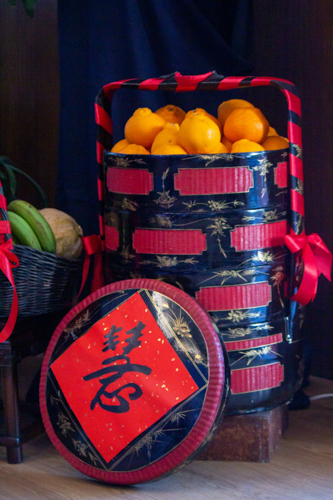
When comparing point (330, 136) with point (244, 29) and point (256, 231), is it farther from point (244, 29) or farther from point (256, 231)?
point (256, 231)

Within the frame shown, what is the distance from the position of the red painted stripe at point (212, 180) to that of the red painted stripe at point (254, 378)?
405 mm

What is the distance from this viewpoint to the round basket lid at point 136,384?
3.71 feet

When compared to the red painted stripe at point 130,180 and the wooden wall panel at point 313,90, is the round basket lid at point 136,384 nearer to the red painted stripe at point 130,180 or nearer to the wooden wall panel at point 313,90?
the red painted stripe at point 130,180

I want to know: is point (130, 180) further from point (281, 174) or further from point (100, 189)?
point (281, 174)

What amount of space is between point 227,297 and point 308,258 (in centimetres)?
21

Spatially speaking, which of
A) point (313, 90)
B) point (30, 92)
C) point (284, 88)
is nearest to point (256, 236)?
point (284, 88)

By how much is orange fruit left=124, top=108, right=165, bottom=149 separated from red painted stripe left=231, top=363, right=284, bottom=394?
1.90 ft

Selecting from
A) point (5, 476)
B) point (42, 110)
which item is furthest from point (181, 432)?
point (42, 110)

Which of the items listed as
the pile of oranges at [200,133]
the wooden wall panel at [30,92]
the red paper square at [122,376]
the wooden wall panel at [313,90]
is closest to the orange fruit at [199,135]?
the pile of oranges at [200,133]

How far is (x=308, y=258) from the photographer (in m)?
1.29

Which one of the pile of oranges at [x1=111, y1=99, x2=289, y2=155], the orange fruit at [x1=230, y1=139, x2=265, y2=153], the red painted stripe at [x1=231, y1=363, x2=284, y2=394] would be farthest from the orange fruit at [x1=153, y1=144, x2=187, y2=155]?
the red painted stripe at [x1=231, y1=363, x2=284, y2=394]

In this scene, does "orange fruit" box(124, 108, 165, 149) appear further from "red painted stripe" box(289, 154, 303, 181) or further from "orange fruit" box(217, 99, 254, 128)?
"red painted stripe" box(289, 154, 303, 181)

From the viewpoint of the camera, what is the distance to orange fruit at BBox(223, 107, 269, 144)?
4.21 feet

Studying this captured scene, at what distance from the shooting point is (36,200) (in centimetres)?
217
